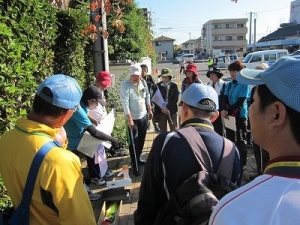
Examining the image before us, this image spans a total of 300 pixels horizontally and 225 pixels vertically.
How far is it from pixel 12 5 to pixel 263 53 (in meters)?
23.8

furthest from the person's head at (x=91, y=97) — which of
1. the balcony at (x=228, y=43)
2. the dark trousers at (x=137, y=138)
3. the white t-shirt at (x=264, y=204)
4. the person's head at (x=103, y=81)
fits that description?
the balcony at (x=228, y=43)

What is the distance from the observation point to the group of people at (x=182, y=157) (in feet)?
2.51

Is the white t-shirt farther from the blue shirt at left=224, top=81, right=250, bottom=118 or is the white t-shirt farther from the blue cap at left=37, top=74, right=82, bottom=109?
the blue shirt at left=224, top=81, right=250, bottom=118

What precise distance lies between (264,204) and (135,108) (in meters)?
4.15

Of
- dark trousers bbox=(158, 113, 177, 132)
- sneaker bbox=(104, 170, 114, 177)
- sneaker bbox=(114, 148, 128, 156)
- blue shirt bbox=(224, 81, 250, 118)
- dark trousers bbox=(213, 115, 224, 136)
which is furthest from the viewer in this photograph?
dark trousers bbox=(158, 113, 177, 132)

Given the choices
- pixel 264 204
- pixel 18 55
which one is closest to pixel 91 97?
pixel 18 55

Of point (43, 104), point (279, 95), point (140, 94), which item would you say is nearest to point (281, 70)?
point (279, 95)

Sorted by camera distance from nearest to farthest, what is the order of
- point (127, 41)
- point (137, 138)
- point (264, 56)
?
point (137, 138) < point (127, 41) < point (264, 56)

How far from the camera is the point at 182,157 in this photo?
1656 mm

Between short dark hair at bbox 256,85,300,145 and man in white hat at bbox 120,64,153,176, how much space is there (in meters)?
3.76

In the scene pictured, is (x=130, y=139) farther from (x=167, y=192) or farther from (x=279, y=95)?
(x=279, y=95)

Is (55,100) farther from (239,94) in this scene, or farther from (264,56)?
(264,56)

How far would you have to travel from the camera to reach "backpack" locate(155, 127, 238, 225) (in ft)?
4.82

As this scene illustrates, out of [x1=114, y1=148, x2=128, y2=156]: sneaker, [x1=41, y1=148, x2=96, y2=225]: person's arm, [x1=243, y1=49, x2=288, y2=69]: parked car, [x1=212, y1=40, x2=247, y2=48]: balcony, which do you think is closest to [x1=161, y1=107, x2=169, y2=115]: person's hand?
[x1=114, y1=148, x2=128, y2=156]: sneaker
